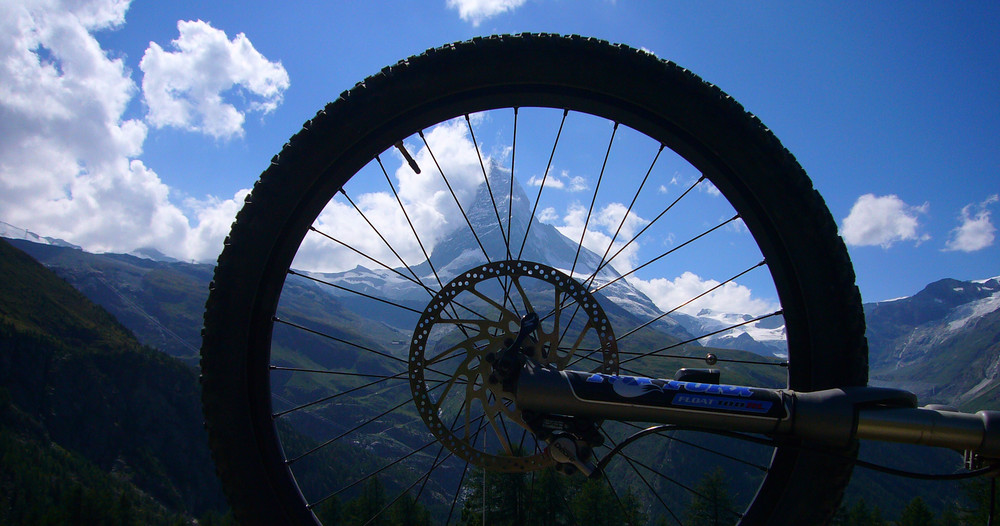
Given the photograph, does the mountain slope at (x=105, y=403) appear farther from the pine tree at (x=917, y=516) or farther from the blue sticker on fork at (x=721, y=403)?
the blue sticker on fork at (x=721, y=403)

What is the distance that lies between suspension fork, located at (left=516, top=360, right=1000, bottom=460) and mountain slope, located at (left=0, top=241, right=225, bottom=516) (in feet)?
382

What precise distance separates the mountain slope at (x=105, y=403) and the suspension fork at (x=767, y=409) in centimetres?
11642

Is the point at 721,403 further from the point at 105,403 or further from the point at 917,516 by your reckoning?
the point at 105,403

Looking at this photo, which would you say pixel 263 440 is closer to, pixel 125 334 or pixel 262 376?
pixel 262 376

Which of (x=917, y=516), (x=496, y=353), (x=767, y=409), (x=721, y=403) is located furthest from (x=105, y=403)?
(x=767, y=409)

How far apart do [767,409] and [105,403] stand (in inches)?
5687

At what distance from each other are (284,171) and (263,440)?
63.5 inches

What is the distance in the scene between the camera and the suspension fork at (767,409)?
2.38m

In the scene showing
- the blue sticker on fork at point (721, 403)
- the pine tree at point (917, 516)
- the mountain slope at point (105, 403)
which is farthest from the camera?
the mountain slope at point (105, 403)

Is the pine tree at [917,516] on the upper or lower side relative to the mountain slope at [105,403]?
upper

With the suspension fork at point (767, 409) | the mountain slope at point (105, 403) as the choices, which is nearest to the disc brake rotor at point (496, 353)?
the suspension fork at point (767, 409)

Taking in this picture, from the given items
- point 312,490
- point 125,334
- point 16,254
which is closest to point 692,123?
point 312,490

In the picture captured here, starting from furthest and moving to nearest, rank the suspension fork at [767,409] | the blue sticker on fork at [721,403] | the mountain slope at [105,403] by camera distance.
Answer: the mountain slope at [105,403]
the blue sticker on fork at [721,403]
the suspension fork at [767,409]

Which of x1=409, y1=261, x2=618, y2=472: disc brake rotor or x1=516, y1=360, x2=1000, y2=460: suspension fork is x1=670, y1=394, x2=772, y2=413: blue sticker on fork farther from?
x1=409, y1=261, x2=618, y2=472: disc brake rotor
